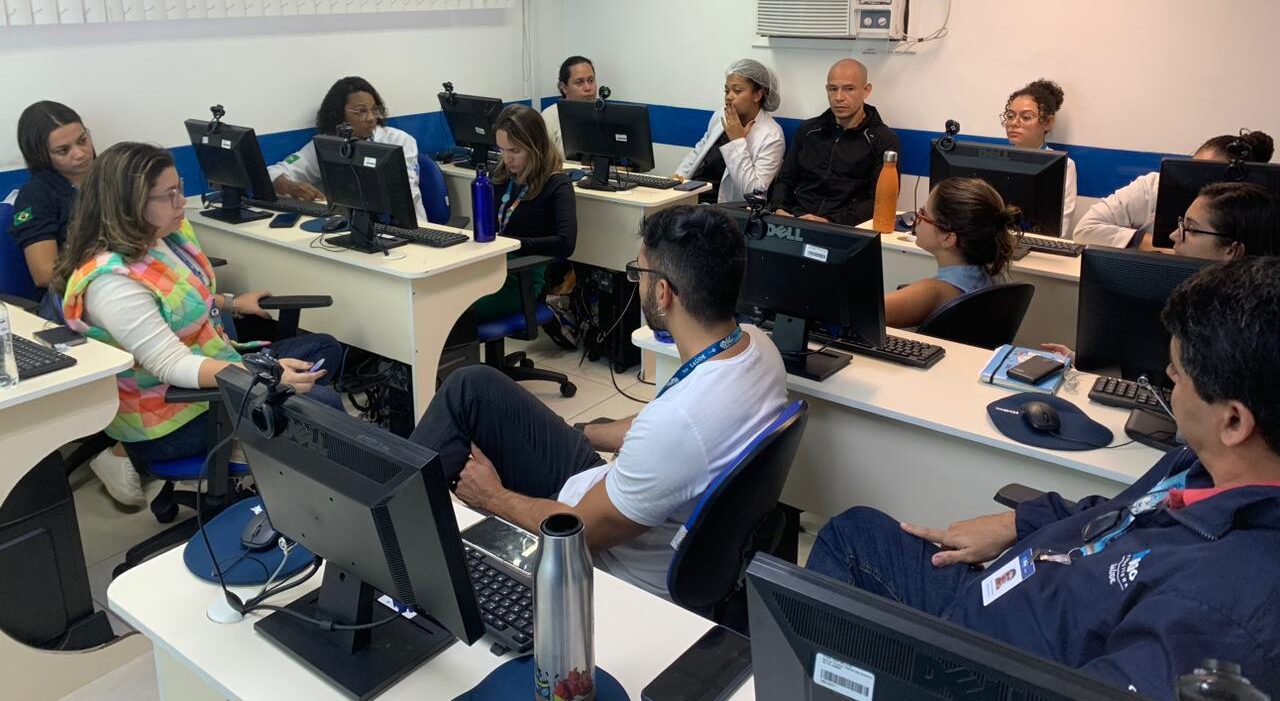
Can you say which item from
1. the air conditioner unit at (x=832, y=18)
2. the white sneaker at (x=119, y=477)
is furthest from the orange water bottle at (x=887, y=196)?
the white sneaker at (x=119, y=477)

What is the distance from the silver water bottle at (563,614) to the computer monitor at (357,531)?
0.11 meters

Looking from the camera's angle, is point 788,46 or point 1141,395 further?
point 788,46

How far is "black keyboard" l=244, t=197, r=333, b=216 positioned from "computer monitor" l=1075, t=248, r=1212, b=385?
105 inches

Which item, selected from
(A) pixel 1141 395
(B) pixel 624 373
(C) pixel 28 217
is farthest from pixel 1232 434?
(C) pixel 28 217

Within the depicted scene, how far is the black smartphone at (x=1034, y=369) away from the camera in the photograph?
7.11 feet

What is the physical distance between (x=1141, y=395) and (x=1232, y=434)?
968 millimetres

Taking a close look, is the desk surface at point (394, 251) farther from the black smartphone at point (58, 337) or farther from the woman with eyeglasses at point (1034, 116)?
the woman with eyeglasses at point (1034, 116)

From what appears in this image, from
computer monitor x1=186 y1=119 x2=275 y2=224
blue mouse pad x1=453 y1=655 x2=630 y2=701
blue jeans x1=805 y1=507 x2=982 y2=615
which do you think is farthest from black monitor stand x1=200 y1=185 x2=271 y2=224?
blue mouse pad x1=453 y1=655 x2=630 y2=701

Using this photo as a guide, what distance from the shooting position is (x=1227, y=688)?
66cm

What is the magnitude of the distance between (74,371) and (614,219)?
236 cm

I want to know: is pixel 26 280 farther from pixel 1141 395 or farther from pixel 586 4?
pixel 586 4

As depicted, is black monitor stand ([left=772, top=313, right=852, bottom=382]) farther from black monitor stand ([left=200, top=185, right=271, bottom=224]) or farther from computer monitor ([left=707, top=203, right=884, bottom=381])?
black monitor stand ([left=200, top=185, right=271, bottom=224])

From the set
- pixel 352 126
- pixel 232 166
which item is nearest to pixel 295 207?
pixel 232 166

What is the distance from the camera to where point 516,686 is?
47.1 inches
